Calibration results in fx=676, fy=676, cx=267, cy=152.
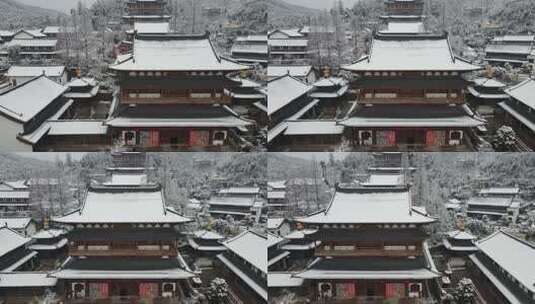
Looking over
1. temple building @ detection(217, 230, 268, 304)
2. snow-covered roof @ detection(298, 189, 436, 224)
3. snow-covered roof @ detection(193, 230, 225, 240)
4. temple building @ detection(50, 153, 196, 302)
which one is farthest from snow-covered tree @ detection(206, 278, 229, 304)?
snow-covered roof @ detection(298, 189, 436, 224)

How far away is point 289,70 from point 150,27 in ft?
6.44

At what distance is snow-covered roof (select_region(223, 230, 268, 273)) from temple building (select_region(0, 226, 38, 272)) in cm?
286

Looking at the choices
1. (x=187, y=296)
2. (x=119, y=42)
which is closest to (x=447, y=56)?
(x=119, y=42)

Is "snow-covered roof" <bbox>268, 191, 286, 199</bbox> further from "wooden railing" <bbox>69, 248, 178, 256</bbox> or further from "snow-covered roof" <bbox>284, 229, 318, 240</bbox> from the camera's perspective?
"wooden railing" <bbox>69, 248, 178, 256</bbox>

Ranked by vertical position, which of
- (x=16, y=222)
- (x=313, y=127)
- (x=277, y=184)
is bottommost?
(x=16, y=222)

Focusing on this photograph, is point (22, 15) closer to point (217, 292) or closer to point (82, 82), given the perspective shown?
point (82, 82)

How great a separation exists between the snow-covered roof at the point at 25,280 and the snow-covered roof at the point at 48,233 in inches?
20.6

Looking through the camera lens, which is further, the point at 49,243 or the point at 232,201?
the point at 49,243

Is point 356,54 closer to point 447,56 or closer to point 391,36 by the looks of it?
point 391,36

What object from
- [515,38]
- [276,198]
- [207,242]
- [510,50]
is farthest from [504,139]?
[207,242]

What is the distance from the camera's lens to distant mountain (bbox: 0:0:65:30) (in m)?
9.30

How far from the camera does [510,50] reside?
8.91 m

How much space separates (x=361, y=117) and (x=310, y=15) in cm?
158

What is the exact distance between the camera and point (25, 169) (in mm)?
9297
